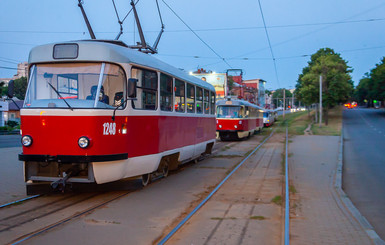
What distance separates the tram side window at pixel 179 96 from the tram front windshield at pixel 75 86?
295 cm

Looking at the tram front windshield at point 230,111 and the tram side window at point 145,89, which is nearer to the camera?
the tram side window at point 145,89

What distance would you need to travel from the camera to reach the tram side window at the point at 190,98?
11.7 m

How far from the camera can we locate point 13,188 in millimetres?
8938

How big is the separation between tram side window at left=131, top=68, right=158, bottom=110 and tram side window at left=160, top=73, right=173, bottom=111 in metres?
0.36

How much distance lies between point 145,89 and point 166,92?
4.03 feet

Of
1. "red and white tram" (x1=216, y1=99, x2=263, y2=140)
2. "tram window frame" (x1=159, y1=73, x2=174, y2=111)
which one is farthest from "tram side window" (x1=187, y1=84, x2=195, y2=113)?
"red and white tram" (x1=216, y1=99, x2=263, y2=140)

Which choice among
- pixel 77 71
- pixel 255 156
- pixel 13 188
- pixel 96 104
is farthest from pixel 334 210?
pixel 255 156

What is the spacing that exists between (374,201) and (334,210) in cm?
224

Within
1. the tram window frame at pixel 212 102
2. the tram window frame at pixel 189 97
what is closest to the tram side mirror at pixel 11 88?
the tram window frame at pixel 189 97

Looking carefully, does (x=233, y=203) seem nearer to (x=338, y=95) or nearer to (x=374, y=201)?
(x=374, y=201)

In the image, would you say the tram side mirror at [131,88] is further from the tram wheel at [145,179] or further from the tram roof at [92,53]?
the tram wheel at [145,179]

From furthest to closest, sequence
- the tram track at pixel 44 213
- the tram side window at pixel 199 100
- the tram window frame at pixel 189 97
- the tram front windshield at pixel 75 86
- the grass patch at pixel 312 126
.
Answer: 1. the grass patch at pixel 312 126
2. the tram side window at pixel 199 100
3. the tram window frame at pixel 189 97
4. the tram front windshield at pixel 75 86
5. the tram track at pixel 44 213

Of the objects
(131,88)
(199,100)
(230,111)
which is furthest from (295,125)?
(131,88)

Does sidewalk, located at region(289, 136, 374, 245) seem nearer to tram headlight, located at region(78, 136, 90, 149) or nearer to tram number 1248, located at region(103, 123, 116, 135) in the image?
tram number 1248, located at region(103, 123, 116, 135)
